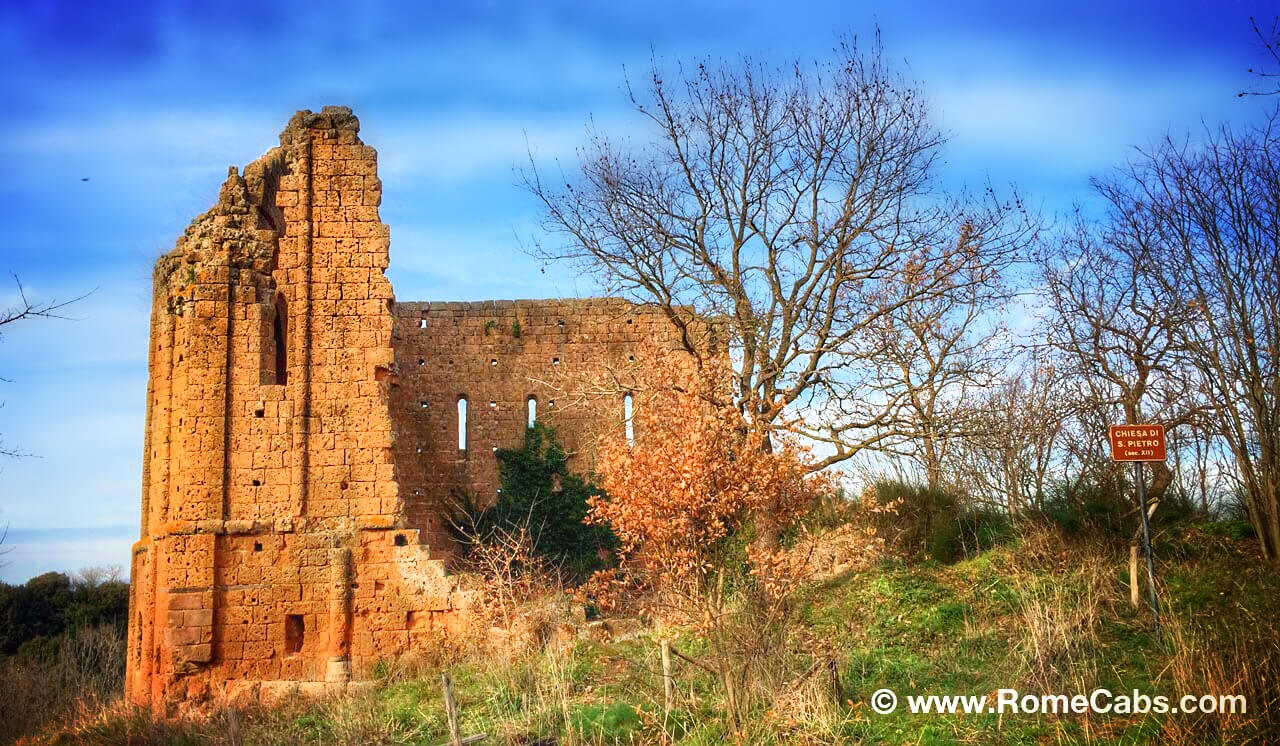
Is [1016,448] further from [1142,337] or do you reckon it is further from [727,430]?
[727,430]

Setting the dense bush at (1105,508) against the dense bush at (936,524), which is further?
the dense bush at (936,524)

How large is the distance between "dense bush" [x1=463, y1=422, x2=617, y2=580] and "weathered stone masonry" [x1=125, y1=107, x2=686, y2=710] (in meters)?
9.19

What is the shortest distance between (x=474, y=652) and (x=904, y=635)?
475 cm

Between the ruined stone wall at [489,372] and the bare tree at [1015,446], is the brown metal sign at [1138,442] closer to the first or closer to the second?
the bare tree at [1015,446]

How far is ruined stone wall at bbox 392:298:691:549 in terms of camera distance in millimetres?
25328

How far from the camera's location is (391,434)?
14.1 meters

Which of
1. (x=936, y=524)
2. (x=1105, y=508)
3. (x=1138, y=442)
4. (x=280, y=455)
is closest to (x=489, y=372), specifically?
(x=280, y=455)

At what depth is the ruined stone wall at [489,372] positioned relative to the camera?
25328 millimetres

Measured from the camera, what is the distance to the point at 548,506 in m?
24.5

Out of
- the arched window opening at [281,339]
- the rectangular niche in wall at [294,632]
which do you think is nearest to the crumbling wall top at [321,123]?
the arched window opening at [281,339]

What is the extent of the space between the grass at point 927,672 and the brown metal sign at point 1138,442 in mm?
1570

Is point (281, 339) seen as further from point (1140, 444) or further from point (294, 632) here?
point (1140, 444)

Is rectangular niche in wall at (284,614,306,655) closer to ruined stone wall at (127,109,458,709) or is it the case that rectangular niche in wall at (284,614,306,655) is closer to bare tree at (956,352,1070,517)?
ruined stone wall at (127,109,458,709)

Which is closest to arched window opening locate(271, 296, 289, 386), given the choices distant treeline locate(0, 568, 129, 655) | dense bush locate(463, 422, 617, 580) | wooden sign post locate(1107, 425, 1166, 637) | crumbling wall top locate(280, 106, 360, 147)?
crumbling wall top locate(280, 106, 360, 147)
